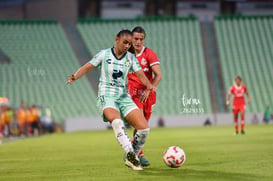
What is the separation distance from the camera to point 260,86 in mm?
42594

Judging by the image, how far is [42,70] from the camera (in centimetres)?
4222

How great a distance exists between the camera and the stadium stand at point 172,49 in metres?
40.8

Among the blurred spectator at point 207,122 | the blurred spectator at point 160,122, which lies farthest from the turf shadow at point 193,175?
the blurred spectator at point 207,122

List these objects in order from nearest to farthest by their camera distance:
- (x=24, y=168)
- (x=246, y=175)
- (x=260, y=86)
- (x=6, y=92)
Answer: (x=246, y=175) < (x=24, y=168) < (x=6, y=92) < (x=260, y=86)

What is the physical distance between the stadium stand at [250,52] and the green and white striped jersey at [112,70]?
3160 centimetres

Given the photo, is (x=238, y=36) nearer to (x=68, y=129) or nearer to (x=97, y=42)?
(x=97, y=42)

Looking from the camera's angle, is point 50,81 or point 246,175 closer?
point 246,175

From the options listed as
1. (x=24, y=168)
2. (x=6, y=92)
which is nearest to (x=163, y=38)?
(x=6, y=92)

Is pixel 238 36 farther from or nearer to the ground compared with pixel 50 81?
farther from the ground

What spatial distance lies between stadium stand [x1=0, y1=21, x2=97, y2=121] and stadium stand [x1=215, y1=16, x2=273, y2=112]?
1069cm

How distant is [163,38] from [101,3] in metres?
9.25

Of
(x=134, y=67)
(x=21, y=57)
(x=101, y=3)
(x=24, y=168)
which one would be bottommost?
(x=24, y=168)

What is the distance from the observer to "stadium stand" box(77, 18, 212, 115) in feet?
134

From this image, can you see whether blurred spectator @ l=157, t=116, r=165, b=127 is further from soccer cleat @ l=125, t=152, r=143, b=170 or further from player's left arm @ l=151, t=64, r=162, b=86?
soccer cleat @ l=125, t=152, r=143, b=170
